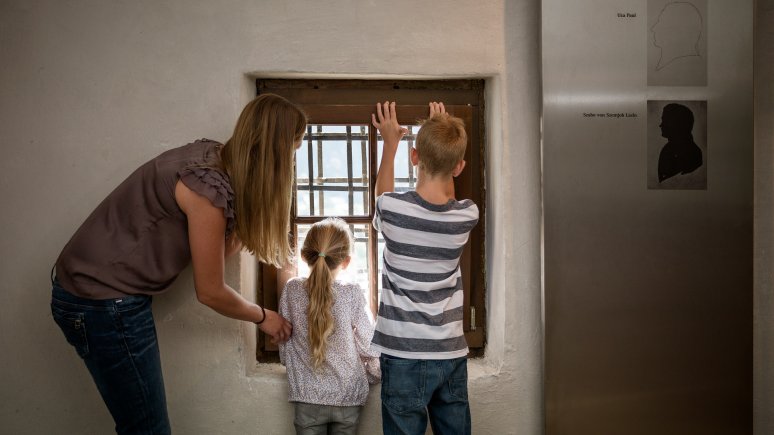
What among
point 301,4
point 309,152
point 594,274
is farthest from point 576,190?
point 301,4

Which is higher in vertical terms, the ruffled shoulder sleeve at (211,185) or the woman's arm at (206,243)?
the ruffled shoulder sleeve at (211,185)

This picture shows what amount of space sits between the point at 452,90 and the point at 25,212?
60.6 inches

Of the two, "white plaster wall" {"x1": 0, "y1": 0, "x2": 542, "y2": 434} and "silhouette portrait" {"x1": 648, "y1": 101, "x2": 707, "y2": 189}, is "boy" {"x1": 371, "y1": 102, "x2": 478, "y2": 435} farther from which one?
"silhouette portrait" {"x1": 648, "y1": 101, "x2": 707, "y2": 189}

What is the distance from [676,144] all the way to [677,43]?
338 mm

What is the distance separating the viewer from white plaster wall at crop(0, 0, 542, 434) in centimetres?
197

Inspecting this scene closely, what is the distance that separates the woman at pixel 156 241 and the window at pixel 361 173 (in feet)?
1.86

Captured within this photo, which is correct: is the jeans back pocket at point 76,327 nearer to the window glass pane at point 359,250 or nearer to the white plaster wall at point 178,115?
the white plaster wall at point 178,115

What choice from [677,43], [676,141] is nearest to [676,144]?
[676,141]

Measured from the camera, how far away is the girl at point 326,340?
1.87 m

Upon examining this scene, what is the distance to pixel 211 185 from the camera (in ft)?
4.94

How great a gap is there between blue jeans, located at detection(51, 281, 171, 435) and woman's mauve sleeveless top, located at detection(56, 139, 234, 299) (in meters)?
0.04

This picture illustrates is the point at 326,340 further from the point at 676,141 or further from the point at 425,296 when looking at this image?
the point at 676,141

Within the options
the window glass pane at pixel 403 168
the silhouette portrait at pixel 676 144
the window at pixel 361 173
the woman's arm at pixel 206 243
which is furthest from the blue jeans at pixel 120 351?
the silhouette portrait at pixel 676 144

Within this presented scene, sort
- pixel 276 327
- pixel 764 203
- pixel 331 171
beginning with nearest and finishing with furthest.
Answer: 1. pixel 276 327
2. pixel 764 203
3. pixel 331 171
